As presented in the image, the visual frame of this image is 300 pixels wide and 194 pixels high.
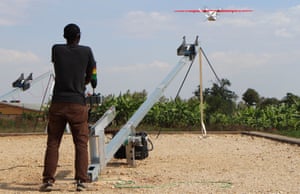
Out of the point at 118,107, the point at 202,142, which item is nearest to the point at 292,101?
the point at 118,107

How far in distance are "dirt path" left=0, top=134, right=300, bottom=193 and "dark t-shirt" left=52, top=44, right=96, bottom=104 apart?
87cm

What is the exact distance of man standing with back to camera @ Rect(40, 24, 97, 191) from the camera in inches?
193

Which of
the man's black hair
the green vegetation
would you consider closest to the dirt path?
the man's black hair

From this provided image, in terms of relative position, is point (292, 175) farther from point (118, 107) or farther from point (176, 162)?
point (118, 107)

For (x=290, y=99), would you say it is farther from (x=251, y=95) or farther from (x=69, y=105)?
(x=69, y=105)

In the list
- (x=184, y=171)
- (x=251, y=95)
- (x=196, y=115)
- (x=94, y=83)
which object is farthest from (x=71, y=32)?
(x=251, y=95)

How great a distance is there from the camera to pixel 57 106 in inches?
194

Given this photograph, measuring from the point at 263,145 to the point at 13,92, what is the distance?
722 cm

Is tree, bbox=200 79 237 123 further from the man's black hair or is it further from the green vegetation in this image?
the man's black hair

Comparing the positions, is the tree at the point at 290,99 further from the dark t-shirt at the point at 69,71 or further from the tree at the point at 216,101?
the dark t-shirt at the point at 69,71

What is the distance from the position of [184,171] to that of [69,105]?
6.13 ft

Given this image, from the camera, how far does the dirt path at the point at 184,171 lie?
16.2 feet

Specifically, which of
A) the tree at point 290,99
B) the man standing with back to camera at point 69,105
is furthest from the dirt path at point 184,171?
the tree at point 290,99

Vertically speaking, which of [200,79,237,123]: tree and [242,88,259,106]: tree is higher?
[242,88,259,106]: tree
